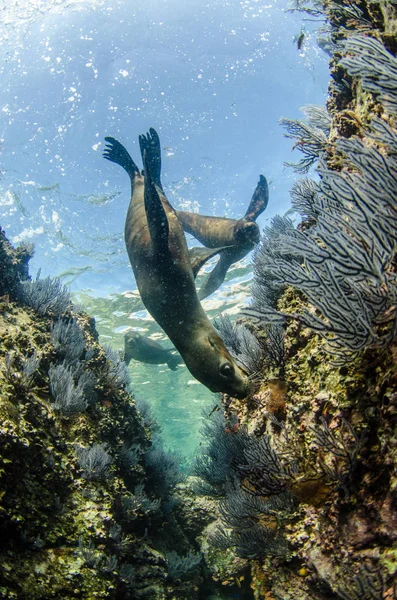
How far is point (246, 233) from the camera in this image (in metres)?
6.83

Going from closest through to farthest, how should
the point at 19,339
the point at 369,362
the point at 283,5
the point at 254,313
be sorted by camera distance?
1. the point at 369,362
2. the point at 254,313
3. the point at 19,339
4. the point at 283,5

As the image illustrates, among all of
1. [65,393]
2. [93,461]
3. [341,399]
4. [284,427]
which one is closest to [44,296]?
[65,393]

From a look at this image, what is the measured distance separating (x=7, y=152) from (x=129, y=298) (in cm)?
891

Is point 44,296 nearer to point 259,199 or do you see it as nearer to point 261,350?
point 261,350

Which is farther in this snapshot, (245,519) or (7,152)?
(7,152)

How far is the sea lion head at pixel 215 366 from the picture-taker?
372 cm

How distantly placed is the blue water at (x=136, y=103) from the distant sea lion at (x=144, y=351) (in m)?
4.51

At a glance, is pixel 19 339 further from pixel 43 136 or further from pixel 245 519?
pixel 43 136

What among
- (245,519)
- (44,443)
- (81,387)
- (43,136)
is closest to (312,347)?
(245,519)

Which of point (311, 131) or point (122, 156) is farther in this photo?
point (122, 156)

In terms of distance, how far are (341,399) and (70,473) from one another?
2686 millimetres

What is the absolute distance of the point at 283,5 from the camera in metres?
11.7

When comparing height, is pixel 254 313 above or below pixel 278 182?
below

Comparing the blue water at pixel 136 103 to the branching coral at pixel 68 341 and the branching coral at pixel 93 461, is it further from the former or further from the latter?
the branching coral at pixel 93 461
